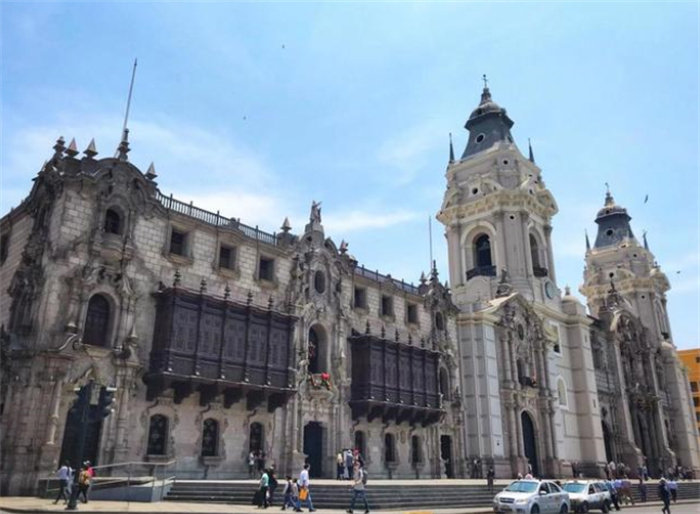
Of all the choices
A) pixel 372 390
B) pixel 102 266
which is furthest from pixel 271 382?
pixel 102 266

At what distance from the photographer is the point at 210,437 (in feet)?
96.5

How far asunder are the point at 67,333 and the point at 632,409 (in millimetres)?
54112

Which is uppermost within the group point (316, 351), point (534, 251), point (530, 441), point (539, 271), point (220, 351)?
point (534, 251)

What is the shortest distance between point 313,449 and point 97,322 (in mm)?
13945

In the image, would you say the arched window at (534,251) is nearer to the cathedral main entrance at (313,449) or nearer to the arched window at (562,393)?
the arched window at (562,393)

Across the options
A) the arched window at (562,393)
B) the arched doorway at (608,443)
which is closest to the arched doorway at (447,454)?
the arched window at (562,393)

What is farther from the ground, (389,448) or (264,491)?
(389,448)

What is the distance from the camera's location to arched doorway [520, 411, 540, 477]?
46.7 meters

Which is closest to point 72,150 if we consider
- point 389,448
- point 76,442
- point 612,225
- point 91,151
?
point 91,151

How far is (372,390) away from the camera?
3606cm

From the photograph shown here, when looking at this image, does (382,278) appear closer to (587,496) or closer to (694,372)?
(587,496)

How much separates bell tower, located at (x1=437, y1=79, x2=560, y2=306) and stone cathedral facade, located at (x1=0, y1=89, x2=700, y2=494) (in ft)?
0.64

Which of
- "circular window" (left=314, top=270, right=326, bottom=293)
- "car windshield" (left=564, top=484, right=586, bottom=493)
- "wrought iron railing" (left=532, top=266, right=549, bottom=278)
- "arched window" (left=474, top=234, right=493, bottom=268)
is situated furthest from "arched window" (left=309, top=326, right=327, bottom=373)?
"wrought iron railing" (left=532, top=266, right=549, bottom=278)

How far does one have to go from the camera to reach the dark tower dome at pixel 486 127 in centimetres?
5909
